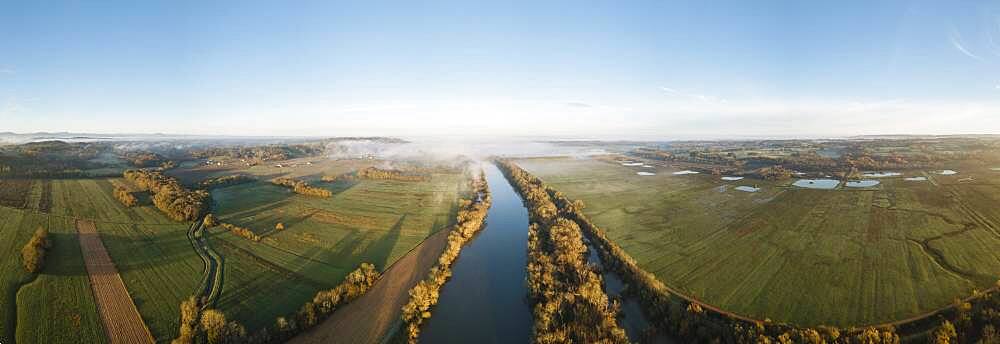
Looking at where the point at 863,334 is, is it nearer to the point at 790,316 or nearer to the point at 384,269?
the point at 790,316

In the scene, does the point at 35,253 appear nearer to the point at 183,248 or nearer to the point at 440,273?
the point at 183,248

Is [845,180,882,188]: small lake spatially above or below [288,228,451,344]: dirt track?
above

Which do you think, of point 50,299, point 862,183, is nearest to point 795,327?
point 50,299

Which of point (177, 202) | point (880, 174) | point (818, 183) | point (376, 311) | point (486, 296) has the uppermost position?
point (880, 174)

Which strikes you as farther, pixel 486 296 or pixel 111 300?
pixel 486 296

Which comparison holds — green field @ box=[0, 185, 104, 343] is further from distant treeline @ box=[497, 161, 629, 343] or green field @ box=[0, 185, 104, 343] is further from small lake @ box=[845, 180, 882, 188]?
small lake @ box=[845, 180, 882, 188]

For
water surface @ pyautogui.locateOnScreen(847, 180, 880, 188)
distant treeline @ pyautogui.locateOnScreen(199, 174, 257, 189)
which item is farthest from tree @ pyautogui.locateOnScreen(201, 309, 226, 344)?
water surface @ pyautogui.locateOnScreen(847, 180, 880, 188)
